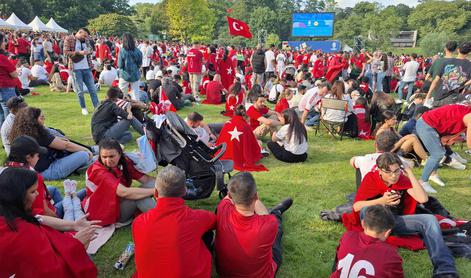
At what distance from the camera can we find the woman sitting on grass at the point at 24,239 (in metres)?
2.31

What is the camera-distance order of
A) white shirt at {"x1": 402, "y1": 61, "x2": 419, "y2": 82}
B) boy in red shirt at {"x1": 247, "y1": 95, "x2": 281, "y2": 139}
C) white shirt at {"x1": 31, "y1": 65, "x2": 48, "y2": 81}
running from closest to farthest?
1. boy in red shirt at {"x1": 247, "y1": 95, "x2": 281, "y2": 139}
2. white shirt at {"x1": 402, "y1": 61, "x2": 419, "y2": 82}
3. white shirt at {"x1": 31, "y1": 65, "x2": 48, "y2": 81}

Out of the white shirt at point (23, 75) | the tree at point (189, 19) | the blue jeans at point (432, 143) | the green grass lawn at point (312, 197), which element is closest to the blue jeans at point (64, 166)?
the green grass lawn at point (312, 197)

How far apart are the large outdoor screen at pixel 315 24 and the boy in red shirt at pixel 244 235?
1720 inches

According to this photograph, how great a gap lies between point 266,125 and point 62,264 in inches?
213

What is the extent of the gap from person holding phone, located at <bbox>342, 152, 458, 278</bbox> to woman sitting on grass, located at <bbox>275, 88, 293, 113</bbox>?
16.4ft

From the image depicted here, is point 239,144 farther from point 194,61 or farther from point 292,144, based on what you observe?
point 194,61

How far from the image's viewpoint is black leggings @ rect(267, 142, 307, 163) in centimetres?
657

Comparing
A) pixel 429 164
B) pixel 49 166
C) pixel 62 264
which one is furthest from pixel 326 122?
pixel 62 264

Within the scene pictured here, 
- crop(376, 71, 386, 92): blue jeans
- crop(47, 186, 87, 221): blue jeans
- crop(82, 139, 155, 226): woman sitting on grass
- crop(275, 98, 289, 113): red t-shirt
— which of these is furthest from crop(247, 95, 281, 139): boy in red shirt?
crop(376, 71, 386, 92): blue jeans

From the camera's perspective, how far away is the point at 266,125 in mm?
7473

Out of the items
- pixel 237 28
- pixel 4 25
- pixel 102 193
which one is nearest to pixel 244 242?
pixel 102 193

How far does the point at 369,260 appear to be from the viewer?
2668mm

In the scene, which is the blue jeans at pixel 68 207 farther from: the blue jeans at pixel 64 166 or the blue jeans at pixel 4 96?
the blue jeans at pixel 4 96

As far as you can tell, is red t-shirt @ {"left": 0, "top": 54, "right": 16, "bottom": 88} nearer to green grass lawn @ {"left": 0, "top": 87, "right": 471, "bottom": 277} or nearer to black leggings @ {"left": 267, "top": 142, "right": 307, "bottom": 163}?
green grass lawn @ {"left": 0, "top": 87, "right": 471, "bottom": 277}
